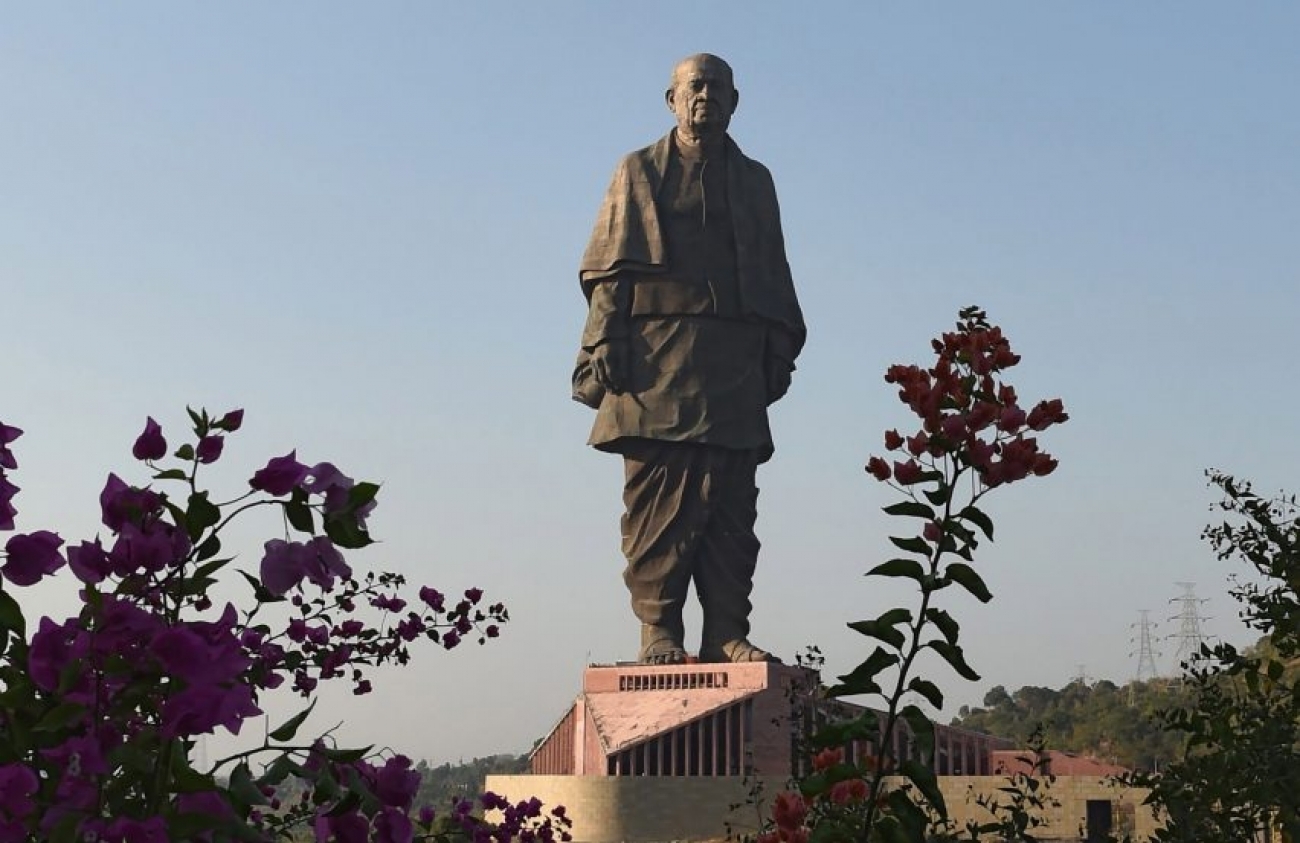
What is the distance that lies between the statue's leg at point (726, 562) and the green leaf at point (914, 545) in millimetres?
24492

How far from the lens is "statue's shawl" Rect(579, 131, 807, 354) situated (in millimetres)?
27969

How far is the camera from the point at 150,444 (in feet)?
8.30

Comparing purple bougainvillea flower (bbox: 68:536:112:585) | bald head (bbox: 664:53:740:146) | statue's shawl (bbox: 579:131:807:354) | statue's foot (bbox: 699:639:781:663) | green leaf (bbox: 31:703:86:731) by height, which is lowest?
green leaf (bbox: 31:703:86:731)

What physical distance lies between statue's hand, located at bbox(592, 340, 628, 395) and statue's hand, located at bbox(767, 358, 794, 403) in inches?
102

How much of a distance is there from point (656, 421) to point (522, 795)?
6.64 metres

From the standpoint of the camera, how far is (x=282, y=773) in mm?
2605

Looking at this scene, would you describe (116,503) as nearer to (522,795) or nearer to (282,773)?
(282,773)

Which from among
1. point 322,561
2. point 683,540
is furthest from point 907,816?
point 683,540

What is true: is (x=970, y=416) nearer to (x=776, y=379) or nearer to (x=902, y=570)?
(x=902, y=570)

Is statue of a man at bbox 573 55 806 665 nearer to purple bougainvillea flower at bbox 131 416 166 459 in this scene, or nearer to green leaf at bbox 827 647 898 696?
green leaf at bbox 827 647 898 696

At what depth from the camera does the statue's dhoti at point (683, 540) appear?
27703 mm

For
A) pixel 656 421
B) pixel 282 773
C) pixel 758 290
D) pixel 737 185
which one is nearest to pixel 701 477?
pixel 656 421

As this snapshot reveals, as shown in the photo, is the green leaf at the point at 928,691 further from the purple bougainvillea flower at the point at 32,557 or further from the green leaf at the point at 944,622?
the purple bougainvillea flower at the point at 32,557

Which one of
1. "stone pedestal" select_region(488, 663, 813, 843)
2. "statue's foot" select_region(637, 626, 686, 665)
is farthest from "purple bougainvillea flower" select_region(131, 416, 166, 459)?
"statue's foot" select_region(637, 626, 686, 665)
